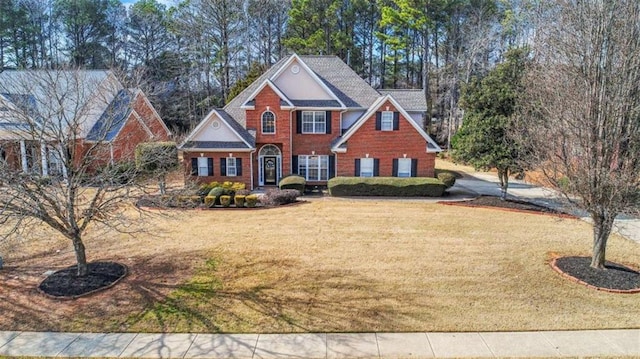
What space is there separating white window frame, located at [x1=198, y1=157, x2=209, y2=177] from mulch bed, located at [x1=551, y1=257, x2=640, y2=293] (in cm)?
1963

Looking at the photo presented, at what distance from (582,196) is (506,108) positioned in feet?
35.1

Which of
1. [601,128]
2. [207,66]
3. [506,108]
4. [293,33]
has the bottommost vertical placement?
[601,128]

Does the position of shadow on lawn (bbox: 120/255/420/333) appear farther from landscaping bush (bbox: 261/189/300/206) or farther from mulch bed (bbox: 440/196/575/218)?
mulch bed (bbox: 440/196/575/218)

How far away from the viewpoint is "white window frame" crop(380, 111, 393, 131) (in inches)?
976

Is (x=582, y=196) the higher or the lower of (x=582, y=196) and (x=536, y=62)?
the lower

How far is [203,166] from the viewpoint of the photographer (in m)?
25.3

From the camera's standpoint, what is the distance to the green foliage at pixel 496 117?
20016 mm

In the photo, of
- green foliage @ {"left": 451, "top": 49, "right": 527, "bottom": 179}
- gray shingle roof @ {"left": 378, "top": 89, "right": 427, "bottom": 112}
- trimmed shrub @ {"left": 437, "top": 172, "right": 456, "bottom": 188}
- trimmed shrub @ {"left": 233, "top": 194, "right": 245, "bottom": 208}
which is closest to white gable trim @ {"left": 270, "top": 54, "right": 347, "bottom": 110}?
gray shingle roof @ {"left": 378, "top": 89, "right": 427, "bottom": 112}

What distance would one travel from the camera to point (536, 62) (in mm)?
16891

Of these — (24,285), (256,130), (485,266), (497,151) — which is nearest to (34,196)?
(24,285)

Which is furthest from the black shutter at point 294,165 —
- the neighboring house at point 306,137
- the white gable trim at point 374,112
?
the white gable trim at point 374,112

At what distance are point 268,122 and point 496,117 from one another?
1351cm

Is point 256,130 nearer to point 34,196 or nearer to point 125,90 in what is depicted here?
point 125,90

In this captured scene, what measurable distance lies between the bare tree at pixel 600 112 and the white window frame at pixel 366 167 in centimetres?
1449
